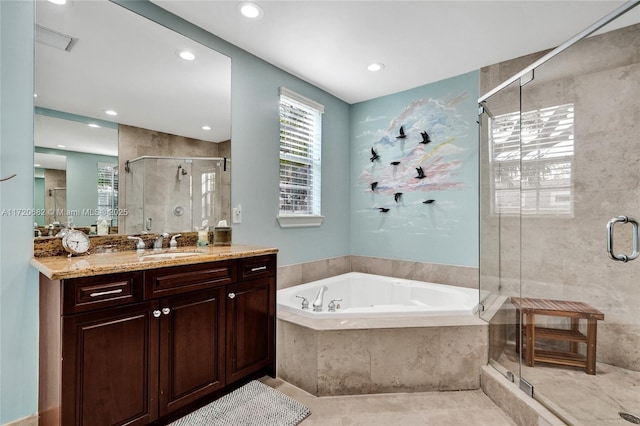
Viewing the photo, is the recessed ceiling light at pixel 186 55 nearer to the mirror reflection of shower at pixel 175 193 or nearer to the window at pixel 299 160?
the mirror reflection of shower at pixel 175 193

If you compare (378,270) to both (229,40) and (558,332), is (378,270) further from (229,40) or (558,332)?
(229,40)

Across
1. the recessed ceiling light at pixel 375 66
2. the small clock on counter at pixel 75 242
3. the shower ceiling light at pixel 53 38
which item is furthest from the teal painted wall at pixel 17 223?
the recessed ceiling light at pixel 375 66

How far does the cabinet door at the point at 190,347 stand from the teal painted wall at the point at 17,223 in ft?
2.17

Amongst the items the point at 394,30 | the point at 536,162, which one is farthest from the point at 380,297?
the point at 394,30

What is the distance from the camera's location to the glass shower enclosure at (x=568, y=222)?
207cm

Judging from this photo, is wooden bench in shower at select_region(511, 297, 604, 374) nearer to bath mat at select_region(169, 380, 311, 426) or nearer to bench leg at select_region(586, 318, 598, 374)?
bench leg at select_region(586, 318, 598, 374)

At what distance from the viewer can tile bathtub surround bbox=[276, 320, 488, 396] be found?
2.08m

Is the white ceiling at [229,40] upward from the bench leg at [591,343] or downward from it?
upward

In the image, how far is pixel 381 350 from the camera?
2.12 meters

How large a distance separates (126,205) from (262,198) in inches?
40.3

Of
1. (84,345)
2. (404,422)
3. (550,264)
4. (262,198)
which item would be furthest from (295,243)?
(550,264)

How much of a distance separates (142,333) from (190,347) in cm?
29

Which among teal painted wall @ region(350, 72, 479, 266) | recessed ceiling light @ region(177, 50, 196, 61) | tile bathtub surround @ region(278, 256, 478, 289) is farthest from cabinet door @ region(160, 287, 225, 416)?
teal painted wall @ region(350, 72, 479, 266)

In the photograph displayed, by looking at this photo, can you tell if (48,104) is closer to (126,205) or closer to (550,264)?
(126,205)
